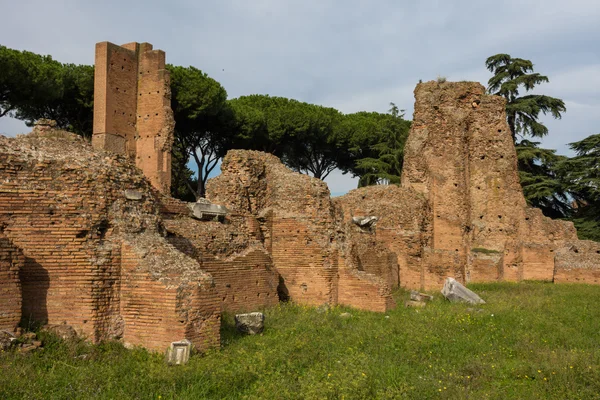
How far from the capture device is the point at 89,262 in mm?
7270

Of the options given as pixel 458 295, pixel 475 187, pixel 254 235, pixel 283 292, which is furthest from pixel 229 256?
pixel 475 187

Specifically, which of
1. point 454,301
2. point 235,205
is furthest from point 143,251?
point 454,301

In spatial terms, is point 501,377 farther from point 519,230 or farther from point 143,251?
point 519,230

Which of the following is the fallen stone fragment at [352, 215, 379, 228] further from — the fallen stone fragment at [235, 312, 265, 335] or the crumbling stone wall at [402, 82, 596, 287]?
the fallen stone fragment at [235, 312, 265, 335]

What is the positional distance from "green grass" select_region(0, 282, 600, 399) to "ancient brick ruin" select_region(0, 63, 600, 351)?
0.68 meters

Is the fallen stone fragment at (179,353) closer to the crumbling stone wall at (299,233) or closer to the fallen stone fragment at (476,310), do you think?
the crumbling stone wall at (299,233)

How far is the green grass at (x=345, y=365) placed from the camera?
225 inches

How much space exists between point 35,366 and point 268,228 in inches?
271

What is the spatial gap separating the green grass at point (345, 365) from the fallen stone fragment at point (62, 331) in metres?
0.17

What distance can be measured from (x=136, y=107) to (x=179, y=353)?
24.2 metres

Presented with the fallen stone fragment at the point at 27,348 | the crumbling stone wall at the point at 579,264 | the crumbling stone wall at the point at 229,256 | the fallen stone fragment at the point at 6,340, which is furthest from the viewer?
the crumbling stone wall at the point at 579,264

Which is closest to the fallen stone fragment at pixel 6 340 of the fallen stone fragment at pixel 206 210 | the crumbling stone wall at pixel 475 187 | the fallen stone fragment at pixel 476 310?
the fallen stone fragment at pixel 206 210

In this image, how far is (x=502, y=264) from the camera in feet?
71.4

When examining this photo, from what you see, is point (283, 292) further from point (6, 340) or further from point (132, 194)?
point (6, 340)
